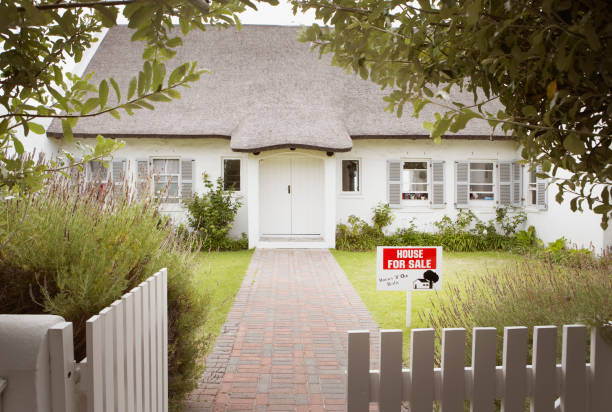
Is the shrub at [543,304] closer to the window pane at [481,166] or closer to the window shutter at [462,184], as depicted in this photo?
the window shutter at [462,184]

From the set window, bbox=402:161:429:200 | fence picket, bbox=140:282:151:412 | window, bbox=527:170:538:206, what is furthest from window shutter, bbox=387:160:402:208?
fence picket, bbox=140:282:151:412

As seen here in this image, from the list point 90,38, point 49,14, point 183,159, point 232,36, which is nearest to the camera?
point 49,14

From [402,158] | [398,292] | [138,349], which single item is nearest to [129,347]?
[138,349]

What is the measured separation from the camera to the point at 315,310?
694 centimetres

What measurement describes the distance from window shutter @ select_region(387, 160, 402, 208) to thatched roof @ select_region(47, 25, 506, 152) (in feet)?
3.35

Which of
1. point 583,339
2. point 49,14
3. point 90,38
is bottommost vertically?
point 583,339

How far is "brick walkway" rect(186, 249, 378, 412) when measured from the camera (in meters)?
3.83

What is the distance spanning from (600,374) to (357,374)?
1.09 meters

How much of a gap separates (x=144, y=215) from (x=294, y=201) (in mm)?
12105

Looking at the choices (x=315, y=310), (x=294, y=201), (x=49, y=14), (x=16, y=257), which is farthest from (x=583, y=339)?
(x=294, y=201)

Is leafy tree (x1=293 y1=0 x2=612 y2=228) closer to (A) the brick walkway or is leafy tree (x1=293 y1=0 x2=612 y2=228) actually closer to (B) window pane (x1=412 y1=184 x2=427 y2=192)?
(A) the brick walkway

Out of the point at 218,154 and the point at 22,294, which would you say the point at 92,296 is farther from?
the point at 218,154

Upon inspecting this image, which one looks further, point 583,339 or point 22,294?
point 22,294

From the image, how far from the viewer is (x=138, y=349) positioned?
2170 mm
